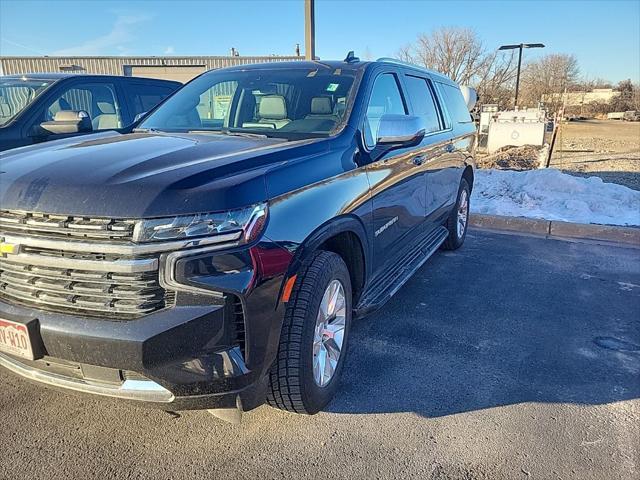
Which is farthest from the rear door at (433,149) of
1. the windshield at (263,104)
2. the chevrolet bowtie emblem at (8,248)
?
the chevrolet bowtie emblem at (8,248)

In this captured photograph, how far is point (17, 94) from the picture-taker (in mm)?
5668

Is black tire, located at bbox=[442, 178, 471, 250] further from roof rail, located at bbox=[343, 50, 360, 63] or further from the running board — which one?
roof rail, located at bbox=[343, 50, 360, 63]

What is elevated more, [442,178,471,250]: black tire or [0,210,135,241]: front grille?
[0,210,135,241]: front grille

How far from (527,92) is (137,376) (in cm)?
4755

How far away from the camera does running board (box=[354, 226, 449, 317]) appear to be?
3.24m

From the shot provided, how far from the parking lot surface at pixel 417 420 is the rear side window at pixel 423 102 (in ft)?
5.84

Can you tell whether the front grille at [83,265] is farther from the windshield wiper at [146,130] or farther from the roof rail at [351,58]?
the roof rail at [351,58]

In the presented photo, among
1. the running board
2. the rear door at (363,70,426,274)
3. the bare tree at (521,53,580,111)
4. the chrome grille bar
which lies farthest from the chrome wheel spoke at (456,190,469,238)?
the bare tree at (521,53,580,111)

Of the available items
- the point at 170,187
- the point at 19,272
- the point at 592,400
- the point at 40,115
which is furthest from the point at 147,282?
the point at 40,115

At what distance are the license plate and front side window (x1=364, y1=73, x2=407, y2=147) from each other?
2.17 metres

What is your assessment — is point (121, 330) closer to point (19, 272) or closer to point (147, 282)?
point (147, 282)

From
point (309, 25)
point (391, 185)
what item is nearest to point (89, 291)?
point (391, 185)

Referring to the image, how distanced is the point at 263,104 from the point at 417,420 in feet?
7.76

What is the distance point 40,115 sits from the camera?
5348 millimetres
